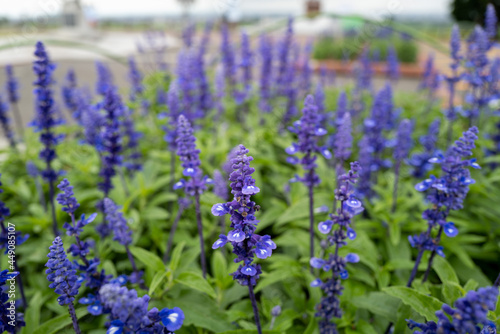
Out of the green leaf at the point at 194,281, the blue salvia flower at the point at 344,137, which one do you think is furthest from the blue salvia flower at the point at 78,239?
the blue salvia flower at the point at 344,137

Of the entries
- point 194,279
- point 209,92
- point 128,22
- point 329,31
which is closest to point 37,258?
point 194,279

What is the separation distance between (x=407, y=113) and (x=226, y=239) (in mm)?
6171

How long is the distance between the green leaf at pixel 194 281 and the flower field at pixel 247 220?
2 centimetres

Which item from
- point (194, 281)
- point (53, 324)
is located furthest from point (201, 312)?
point (53, 324)

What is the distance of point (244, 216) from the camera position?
189 cm

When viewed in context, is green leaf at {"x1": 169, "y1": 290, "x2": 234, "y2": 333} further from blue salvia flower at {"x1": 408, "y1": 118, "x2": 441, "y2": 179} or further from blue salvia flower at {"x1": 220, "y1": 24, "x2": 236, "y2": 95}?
blue salvia flower at {"x1": 220, "y1": 24, "x2": 236, "y2": 95}

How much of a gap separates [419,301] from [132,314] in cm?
183

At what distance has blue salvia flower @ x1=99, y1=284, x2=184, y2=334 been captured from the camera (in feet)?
4.69

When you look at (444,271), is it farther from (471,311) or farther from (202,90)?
(202,90)

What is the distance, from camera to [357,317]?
296 cm

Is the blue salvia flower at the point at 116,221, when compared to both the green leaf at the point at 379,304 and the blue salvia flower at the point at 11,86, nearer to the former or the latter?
the green leaf at the point at 379,304

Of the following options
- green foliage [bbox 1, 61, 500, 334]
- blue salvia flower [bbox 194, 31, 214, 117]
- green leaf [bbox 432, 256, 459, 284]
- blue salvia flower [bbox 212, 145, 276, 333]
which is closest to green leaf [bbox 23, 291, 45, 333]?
green foliage [bbox 1, 61, 500, 334]

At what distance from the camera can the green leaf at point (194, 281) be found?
2595 mm

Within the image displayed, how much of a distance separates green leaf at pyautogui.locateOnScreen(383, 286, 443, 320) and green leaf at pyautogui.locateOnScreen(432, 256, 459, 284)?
394 millimetres
